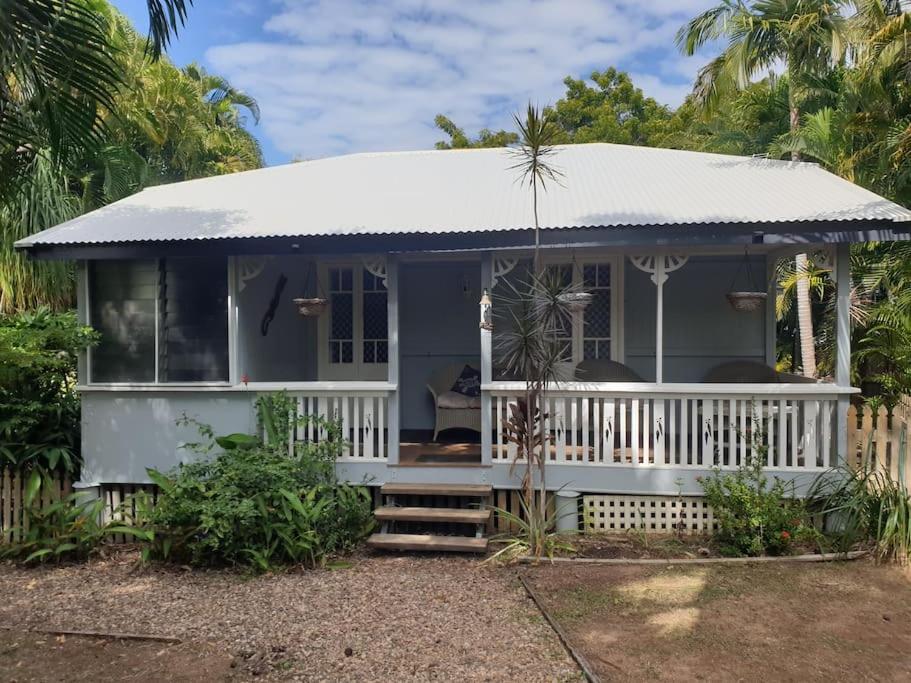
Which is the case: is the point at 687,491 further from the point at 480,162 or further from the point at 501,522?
the point at 480,162

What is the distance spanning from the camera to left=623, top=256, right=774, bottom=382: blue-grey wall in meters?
8.66

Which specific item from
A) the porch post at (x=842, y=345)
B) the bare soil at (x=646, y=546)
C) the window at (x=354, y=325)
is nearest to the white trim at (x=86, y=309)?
the window at (x=354, y=325)

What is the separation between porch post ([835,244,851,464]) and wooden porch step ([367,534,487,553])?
3722 mm

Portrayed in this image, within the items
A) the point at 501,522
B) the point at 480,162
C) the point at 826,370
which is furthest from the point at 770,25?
the point at 501,522

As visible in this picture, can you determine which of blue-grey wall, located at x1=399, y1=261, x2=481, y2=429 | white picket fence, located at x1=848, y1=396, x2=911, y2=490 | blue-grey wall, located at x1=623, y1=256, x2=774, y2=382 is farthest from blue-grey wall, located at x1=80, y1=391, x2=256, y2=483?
white picket fence, located at x1=848, y1=396, x2=911, y2=490

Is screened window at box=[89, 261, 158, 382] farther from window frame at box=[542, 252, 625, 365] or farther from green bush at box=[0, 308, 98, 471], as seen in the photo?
window frame at box=[542, 252, 625, 365]

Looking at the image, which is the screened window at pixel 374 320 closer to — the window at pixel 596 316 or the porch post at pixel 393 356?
the porch post at pixel 393 356

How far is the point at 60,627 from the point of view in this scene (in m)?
4.86

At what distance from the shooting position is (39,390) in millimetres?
7285

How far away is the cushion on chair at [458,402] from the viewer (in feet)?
26.9

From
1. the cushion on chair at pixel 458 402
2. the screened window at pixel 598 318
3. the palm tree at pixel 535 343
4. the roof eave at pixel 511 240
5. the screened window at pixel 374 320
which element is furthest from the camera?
the screened window at pixel 374 320

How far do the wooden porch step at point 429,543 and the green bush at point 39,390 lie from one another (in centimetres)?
372

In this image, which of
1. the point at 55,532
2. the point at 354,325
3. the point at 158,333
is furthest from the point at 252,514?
the point at 354,325

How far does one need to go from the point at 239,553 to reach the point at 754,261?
739cm
